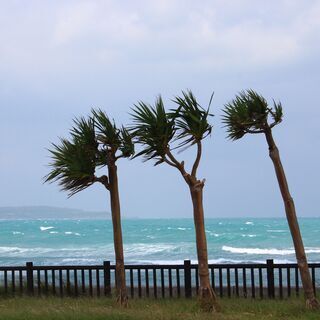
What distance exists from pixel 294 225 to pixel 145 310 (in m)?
2.97

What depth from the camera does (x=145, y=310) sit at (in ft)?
39.1

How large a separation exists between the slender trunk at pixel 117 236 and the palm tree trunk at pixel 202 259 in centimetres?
151

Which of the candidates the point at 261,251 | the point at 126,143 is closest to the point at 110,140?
the point at 126,143

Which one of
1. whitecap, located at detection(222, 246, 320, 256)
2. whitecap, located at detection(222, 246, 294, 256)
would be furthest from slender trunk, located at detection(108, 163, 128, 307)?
whitecap, located at detection(222, 246, 294, 256)

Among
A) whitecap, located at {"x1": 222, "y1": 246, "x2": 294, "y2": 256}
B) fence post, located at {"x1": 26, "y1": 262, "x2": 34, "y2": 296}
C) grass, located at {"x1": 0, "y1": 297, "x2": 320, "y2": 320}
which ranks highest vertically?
fence post, located at {"x1": 26, "y1": 262, "x2": 34, "y2": 296}

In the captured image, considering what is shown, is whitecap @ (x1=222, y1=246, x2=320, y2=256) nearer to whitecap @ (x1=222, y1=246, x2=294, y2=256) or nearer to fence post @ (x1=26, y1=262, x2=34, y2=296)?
whitecap @ (x1=222, y1=246, x2=294, y2=256)

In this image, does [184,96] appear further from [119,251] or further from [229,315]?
[229,315]

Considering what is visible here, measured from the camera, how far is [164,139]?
40.5ft

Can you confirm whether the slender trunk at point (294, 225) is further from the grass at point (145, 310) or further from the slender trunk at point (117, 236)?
the slender trunk at point (117, 236)

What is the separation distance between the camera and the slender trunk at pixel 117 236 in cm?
1288

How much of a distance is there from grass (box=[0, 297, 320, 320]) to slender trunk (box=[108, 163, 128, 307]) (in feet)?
0.91

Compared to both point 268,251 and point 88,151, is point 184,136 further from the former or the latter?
point 268,251

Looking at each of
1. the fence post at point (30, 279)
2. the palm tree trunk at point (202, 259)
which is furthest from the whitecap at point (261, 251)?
the palm tree trunk at point (202, 259)

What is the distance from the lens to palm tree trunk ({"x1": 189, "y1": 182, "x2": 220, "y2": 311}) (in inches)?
476
